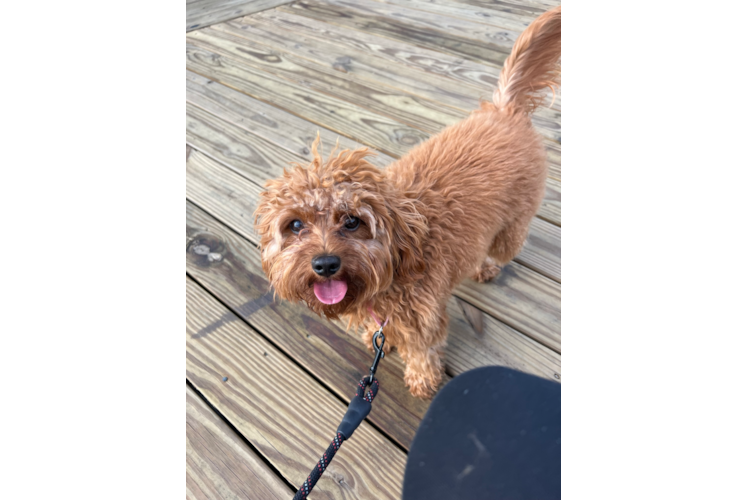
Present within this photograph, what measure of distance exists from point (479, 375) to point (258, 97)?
3.30 m

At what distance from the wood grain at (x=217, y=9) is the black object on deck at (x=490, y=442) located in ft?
16.4

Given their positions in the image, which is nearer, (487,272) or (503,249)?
(503,249)

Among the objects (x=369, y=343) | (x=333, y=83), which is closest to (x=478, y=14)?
(x=333, y=83)

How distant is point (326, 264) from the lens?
138 cm

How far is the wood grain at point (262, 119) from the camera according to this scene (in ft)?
10.1

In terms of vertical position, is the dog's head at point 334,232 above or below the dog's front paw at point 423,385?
above

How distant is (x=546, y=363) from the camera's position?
193cm

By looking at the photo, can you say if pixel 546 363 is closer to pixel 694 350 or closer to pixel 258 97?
pixel 694 350

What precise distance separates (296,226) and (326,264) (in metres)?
0.20

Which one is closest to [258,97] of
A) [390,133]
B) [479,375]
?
[390,133]

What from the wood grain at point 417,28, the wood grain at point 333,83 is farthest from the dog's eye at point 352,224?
the wood grain at point 417,28

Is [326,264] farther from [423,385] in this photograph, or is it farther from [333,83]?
[333,83]

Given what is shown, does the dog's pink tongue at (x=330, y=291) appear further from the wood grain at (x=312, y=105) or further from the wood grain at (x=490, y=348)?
the wood grain at (x=312, y=105)

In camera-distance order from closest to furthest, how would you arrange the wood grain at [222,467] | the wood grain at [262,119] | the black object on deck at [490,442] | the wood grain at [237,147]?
the black object on deck at [490,442] → the wood grain at [222,467] → the wood grain at [237,147] → the wood grain at [262,119]
